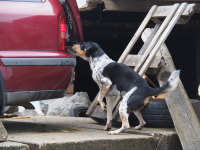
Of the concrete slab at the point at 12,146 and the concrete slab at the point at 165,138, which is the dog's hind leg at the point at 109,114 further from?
the concrete slab at the point at 12,146

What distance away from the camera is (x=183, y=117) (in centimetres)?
369

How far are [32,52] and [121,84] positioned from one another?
119cm

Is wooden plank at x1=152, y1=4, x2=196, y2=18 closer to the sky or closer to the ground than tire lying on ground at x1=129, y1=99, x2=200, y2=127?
closer to the sky

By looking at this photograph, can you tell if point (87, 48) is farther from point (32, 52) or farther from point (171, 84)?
point (171, 84)

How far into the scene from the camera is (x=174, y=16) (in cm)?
417

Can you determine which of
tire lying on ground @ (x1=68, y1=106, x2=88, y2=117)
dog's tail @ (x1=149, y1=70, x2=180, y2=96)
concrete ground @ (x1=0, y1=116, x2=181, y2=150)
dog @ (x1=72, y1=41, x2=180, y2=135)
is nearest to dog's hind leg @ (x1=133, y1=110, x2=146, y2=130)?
dog @ (x1=72, y1=41, x2=180, y2=135)

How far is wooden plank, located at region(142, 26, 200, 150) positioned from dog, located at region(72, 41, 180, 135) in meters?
0.39

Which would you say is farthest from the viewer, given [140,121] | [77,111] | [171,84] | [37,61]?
[77,111]

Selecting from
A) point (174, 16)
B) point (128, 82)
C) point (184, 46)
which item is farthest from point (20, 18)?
point (184, 46)

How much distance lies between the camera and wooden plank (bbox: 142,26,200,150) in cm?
352

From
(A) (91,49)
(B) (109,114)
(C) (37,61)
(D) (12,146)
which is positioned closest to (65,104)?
(B) (109,114)

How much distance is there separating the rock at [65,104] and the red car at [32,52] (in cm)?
304

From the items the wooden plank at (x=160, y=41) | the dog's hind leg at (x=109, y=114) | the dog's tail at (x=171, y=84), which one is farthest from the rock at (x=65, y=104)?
the dog's tail at (x=171, y=84)

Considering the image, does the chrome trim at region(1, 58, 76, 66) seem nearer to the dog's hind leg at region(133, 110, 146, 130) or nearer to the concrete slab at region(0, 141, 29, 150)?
the concrete slab at region(0, 141, 29, 150)
